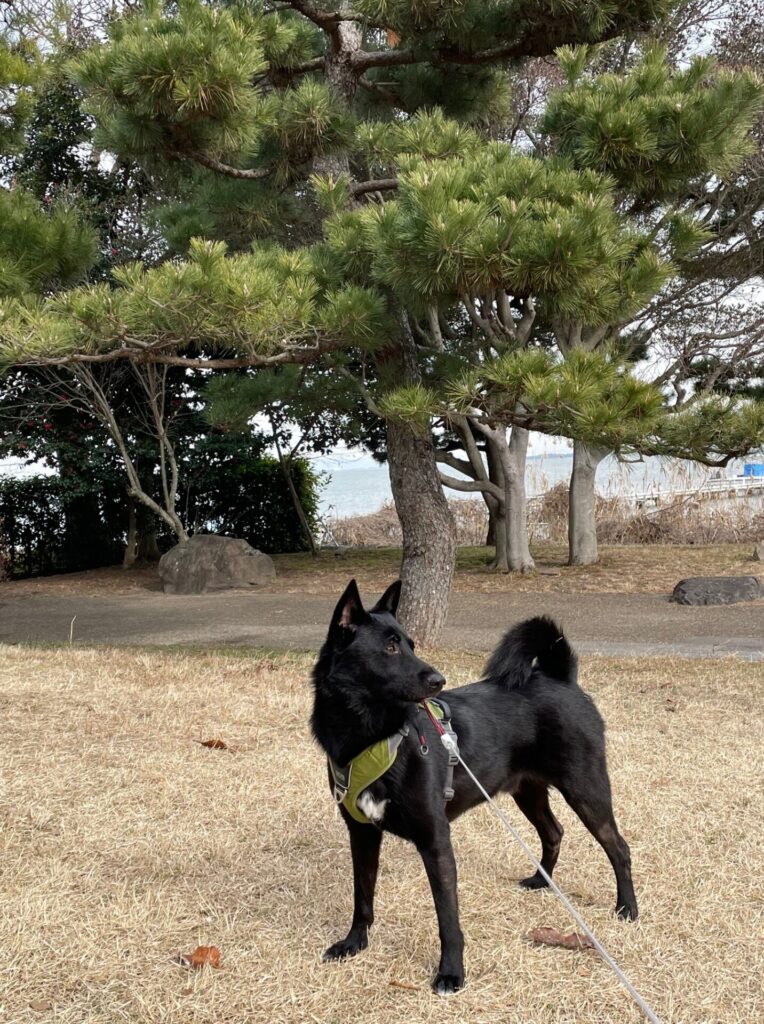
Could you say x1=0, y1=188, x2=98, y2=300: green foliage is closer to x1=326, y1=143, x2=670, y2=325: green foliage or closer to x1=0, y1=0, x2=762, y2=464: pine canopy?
x1=0, y1=0, x2=762, y2=464: pine canopy

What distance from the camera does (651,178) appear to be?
261 inches

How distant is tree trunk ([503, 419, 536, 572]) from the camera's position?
12367 millimetres

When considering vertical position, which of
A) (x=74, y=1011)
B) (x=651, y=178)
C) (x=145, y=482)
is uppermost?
(x=651, y=178)

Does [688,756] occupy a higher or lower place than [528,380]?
lower

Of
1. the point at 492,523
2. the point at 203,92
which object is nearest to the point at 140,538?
the point at 492,523

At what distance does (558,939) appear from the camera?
281 centimetres

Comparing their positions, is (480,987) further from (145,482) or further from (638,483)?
(638,483)

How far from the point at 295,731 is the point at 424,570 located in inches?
103

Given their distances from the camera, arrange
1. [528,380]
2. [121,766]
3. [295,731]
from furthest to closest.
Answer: [528,380]
[295,731]
[121,766]

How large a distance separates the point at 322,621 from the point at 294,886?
19.9 feet

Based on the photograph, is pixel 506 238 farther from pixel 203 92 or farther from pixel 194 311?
pixel 203 92

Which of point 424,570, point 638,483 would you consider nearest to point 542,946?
point 424,570

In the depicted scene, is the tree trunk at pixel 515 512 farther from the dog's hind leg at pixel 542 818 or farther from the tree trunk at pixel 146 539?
the dog's hind leg at pixel 542 818

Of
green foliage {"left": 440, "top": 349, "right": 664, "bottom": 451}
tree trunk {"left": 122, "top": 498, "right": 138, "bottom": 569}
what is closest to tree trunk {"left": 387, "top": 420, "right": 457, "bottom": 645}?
green foliage {"left": 440, "top": 349, "right": 664, "bottom": 451}
